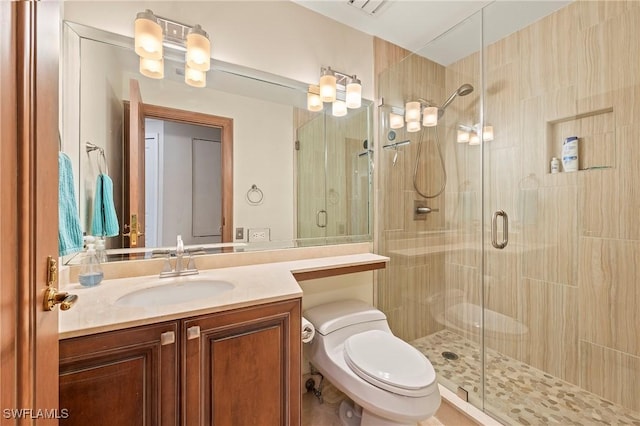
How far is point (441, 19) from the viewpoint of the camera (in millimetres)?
1851

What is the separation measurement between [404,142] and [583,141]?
108 centimetres

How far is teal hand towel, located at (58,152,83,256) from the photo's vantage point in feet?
2.80

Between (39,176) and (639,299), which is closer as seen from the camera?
(39,176)

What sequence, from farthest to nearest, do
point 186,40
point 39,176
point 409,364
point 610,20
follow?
point 610,20 → point 186,40 → point 409,364 → point 39,176

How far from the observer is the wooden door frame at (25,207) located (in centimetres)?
45

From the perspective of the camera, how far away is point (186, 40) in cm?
136

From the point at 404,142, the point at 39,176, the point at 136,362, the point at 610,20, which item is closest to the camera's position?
the point at 39,176

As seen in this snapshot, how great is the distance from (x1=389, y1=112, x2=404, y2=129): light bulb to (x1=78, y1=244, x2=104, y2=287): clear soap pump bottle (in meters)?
2.02

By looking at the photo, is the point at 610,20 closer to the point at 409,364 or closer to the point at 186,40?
the point at 409,364

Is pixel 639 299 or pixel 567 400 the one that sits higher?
pixel 639 299

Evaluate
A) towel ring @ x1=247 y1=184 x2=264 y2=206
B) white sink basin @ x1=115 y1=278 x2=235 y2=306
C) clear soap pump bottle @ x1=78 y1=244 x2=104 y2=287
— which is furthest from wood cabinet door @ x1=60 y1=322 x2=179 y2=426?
towel ring @ x1=247 y1=184 x2=264 y2=206

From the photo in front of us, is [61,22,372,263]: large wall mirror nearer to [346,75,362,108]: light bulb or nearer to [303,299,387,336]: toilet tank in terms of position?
[346,75,362,108]: light bulb

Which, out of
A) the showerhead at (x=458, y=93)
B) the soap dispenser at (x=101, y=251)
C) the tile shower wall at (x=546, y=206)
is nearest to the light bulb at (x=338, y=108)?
the tile shower wall at (x=546, y=206)

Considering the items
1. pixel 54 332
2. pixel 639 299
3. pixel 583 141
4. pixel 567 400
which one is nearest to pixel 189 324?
pixel 54 332
